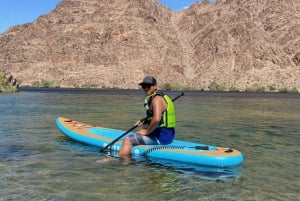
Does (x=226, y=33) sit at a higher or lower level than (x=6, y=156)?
higher

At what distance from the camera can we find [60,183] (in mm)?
9883

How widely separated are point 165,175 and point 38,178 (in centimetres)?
320

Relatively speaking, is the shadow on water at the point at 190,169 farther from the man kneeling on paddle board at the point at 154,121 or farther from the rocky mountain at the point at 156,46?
the rocky mountain at the point at 156,46

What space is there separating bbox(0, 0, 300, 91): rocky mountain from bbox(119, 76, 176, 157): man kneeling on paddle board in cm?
12955

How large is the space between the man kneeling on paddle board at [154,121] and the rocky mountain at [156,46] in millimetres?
129549

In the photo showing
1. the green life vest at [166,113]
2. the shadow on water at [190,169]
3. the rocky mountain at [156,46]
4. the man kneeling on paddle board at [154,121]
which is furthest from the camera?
the rocky mountain at [156,46]

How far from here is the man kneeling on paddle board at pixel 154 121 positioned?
11562 mm

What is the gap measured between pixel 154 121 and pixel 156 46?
153 metres

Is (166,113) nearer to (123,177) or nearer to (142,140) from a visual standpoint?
(142,140)

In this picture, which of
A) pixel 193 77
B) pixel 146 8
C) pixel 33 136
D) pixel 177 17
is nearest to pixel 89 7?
pixel 146 8

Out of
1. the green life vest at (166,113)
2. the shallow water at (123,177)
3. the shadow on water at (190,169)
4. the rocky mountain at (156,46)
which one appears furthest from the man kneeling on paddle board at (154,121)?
the rocky mountain at (156,46)

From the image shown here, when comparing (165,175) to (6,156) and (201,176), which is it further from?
(6,156)

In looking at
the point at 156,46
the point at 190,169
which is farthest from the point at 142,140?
the point at 156,46

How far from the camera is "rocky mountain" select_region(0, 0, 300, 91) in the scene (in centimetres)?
14788
